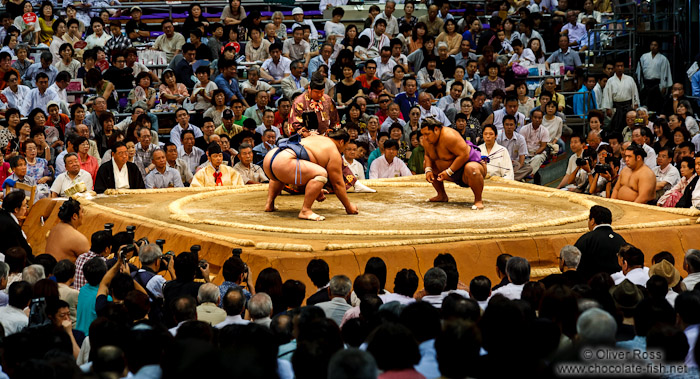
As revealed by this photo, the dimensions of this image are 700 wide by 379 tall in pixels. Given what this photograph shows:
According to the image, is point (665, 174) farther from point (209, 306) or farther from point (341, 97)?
point (209, 306)

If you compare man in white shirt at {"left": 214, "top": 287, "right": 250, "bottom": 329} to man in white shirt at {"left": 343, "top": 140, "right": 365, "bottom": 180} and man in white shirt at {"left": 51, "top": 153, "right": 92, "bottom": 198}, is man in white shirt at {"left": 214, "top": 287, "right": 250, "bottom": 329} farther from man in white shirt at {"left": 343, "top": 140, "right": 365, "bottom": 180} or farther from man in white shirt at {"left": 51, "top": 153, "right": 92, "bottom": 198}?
man in white shirt at {"left": 343, "top": 140, "right": 365, "bottom": 180}

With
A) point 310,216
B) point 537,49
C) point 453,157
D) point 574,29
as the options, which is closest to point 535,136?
point 537,49

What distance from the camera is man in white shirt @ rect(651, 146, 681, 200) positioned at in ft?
19.7

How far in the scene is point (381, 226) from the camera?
457 cm

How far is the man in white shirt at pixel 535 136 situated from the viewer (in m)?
7.53

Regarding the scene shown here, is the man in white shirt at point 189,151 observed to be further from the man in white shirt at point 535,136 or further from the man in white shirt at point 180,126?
the man in white shirt at point 535,136

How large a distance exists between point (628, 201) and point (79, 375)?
14.0ft

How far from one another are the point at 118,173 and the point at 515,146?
3308 millimetres

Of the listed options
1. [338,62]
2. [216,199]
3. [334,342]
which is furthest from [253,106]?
[334,342]

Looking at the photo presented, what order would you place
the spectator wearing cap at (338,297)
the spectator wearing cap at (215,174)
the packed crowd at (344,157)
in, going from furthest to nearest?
the spectator wearing cap at (215,174) → the spectator wearing cap at (338,297) → the packed crowd at (344,157)

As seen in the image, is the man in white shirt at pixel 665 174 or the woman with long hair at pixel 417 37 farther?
the woman with long hair at pixel 417 37

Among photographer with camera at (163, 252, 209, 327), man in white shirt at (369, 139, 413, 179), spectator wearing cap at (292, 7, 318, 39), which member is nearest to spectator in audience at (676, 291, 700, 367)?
photographer with camera at (163, 252, 209, 327)

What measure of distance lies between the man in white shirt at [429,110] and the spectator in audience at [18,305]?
5.09 metres

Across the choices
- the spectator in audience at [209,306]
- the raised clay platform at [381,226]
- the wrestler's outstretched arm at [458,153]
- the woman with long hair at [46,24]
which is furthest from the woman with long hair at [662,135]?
the woman with long hair at [46,24]
